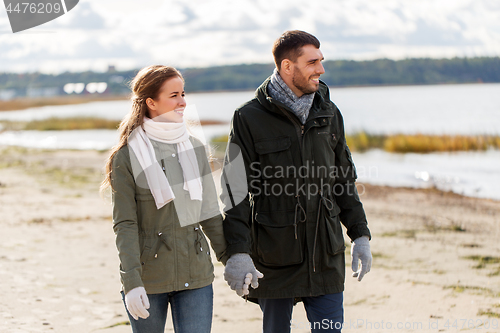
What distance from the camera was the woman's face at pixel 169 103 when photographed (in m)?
2.63

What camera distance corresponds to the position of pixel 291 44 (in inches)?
117

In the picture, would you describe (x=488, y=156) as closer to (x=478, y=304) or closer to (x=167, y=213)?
(x=478, y=304)

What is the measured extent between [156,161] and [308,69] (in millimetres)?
1009

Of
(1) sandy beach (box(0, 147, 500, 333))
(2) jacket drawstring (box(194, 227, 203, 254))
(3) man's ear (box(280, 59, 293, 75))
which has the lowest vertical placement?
(1) sandy beach (box(0, 147, 500, 333))

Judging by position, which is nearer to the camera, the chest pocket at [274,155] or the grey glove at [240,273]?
the grey glove at [240,273]

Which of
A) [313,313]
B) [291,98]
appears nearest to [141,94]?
[291,98]

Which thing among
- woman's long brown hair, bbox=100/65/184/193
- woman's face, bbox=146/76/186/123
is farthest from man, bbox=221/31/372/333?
woman's long brown hair, bbox=100/65/184/193

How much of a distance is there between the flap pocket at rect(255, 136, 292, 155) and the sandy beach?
36.5 inches

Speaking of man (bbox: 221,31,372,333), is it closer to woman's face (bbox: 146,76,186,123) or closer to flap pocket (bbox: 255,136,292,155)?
flap pocket (bbox: 255,136,292,155)

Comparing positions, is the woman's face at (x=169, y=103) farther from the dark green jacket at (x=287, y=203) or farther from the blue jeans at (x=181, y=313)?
the blue jeans at (x=181, y=313)

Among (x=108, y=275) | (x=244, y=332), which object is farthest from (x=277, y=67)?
(x=108, y=275)

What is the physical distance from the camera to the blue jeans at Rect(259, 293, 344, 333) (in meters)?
2.86

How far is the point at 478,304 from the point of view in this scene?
4926 millimetres

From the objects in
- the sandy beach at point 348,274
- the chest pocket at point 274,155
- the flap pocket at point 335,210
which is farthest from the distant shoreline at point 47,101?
the flap pocket at point 335,210
